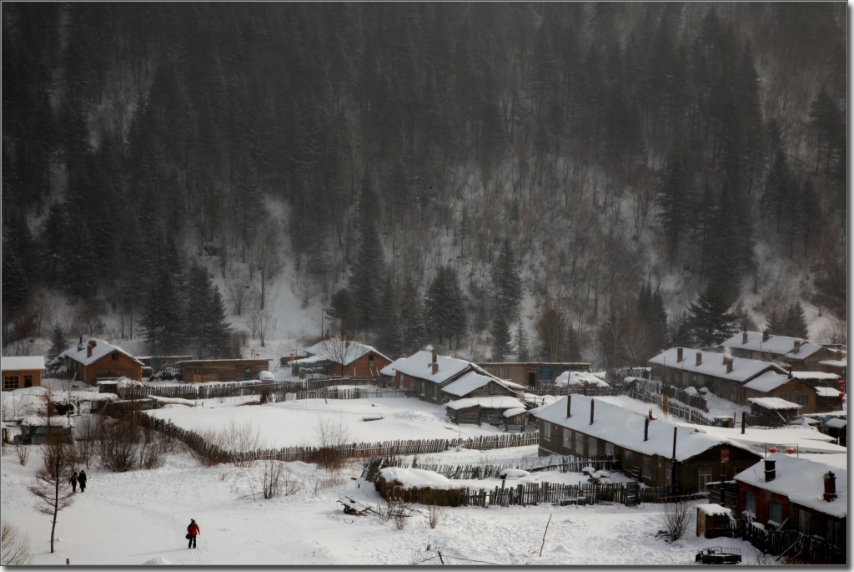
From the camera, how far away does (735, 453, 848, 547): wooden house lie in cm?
1642

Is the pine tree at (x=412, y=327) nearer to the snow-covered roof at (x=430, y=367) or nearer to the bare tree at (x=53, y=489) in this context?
the snow-covered roof at (x=430, y=367)

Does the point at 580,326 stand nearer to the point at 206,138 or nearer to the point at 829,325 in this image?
the point at 829,325

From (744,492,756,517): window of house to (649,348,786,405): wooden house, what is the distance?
874 inches

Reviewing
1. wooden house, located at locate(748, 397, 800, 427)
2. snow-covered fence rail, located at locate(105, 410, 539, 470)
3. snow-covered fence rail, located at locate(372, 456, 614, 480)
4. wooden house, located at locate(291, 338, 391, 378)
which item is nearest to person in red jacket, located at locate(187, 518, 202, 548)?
snow-covered fence rail, located at locate(372, 456, 614, 480)

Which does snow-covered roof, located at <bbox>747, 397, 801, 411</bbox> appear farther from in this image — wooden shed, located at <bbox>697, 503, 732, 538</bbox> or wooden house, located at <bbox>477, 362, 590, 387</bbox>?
wooden shed, located at <bbox>697, 503, 732, 538</bbox>

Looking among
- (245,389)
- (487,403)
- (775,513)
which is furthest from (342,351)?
(775,513)

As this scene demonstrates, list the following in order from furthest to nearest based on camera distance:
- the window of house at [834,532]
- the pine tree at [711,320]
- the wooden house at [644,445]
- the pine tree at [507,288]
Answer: the pine tree at [507,288] → the pine tree at [711,320] → the wooden house at [644,445] → the window of house at [834,532]

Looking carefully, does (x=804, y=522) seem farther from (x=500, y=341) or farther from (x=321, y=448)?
(x=500, y=341)

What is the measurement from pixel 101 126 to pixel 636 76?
54.8m

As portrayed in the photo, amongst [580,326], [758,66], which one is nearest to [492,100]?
[758,66]

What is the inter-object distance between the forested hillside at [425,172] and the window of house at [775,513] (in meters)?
18.0

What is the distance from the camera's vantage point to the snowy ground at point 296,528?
53.1 feet

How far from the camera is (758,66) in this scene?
68.7 m

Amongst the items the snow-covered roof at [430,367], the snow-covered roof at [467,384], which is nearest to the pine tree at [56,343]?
the snow-covered roof at [430,367]
